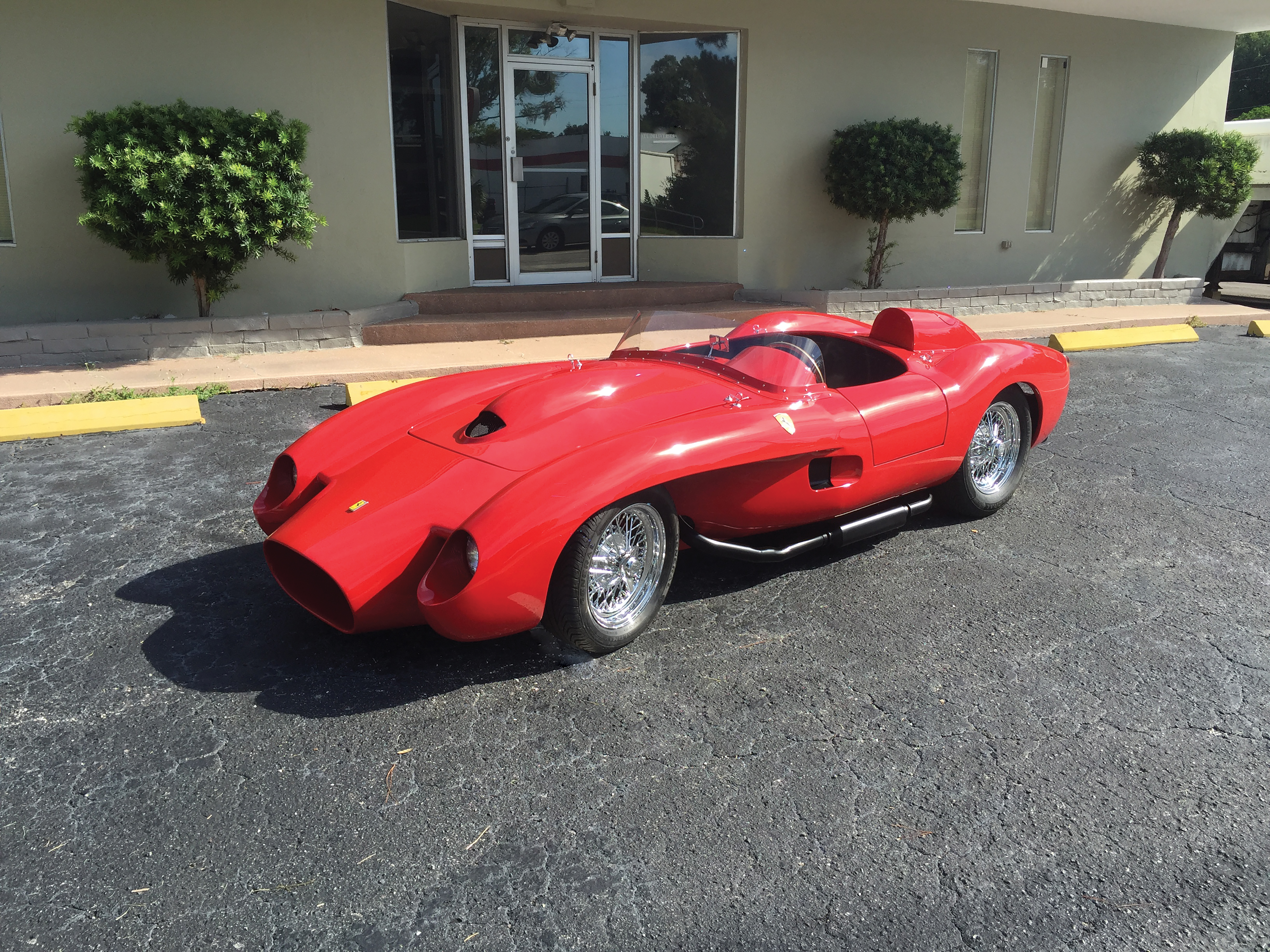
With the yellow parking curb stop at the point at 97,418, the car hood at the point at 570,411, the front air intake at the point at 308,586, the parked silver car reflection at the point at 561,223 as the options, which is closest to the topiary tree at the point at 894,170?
the parked silver car reflection at the point at 561,223

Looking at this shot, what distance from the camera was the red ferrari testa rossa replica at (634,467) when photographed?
10.2 feet

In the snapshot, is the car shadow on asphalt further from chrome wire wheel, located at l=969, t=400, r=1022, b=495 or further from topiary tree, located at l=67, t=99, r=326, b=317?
topiary tree, located at l=67, t=99, r=326, b=317

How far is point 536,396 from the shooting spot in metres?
3.75

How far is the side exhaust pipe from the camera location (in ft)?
12.0

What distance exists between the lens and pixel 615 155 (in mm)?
12133

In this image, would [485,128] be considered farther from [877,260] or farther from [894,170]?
[877,260]

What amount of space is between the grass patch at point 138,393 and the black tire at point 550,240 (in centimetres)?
522

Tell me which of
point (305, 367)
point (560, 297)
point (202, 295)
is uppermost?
point (202, 295)

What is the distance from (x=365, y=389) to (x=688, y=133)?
673cm

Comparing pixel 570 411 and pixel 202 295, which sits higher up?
pixel 202 295

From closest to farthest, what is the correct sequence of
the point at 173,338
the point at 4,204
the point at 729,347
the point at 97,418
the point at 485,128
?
the point at 729,347
the point at 97,418
the point at 173,338
the point at 4,204
the point at 485,128

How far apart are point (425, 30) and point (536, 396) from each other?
858cm

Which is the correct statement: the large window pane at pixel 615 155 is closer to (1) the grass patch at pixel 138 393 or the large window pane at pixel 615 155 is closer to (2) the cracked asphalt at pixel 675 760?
(1) the grass patch at pixel 138 393

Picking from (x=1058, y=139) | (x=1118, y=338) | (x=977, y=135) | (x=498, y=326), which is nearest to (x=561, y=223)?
(x=498, y=326)
